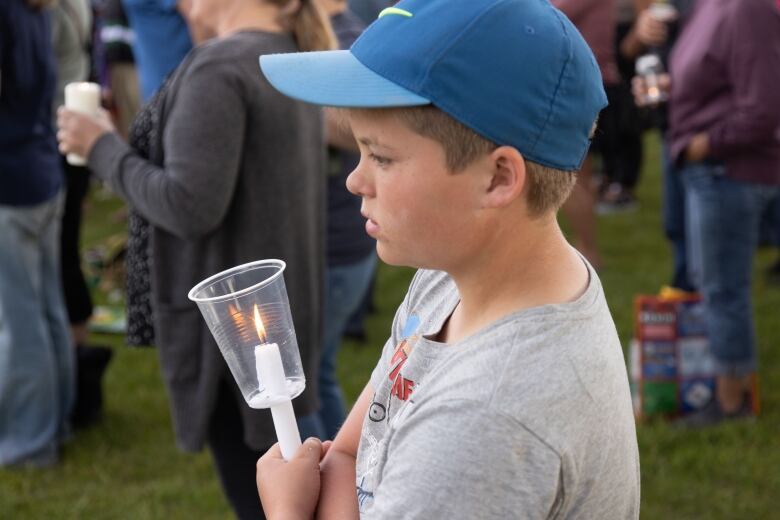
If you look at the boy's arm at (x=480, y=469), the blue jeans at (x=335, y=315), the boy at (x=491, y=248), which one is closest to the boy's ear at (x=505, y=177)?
the boy at (x=491, y=248)

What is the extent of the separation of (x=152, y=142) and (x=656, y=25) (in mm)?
3934

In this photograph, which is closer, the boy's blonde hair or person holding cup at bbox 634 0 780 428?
the boy's blonde hair

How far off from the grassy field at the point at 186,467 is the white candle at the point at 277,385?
260 centimetres

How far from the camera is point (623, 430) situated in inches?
57.1

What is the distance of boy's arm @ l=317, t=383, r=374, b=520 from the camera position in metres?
1.67

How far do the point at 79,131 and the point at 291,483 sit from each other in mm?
1785

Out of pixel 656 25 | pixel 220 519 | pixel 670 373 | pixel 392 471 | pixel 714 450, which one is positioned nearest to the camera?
pixel 392 471

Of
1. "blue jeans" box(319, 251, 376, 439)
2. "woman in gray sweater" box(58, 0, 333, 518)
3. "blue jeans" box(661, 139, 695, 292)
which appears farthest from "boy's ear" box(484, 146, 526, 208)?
"blue jeans" box(661, 139, 695, 292)

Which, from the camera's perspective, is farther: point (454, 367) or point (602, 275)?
point (602, 275)

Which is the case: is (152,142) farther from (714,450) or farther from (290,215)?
(714,450)

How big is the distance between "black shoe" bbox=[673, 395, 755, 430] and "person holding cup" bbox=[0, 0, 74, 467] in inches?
104

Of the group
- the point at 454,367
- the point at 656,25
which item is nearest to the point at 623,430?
the point at 454,367

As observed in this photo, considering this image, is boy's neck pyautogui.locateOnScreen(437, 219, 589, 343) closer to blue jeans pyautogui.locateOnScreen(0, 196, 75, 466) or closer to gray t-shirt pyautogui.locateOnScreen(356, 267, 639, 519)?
gray t-shirt pyautogui.locateOnScreen(356, 267, 639, 519)

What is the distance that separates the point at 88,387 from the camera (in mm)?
5051
